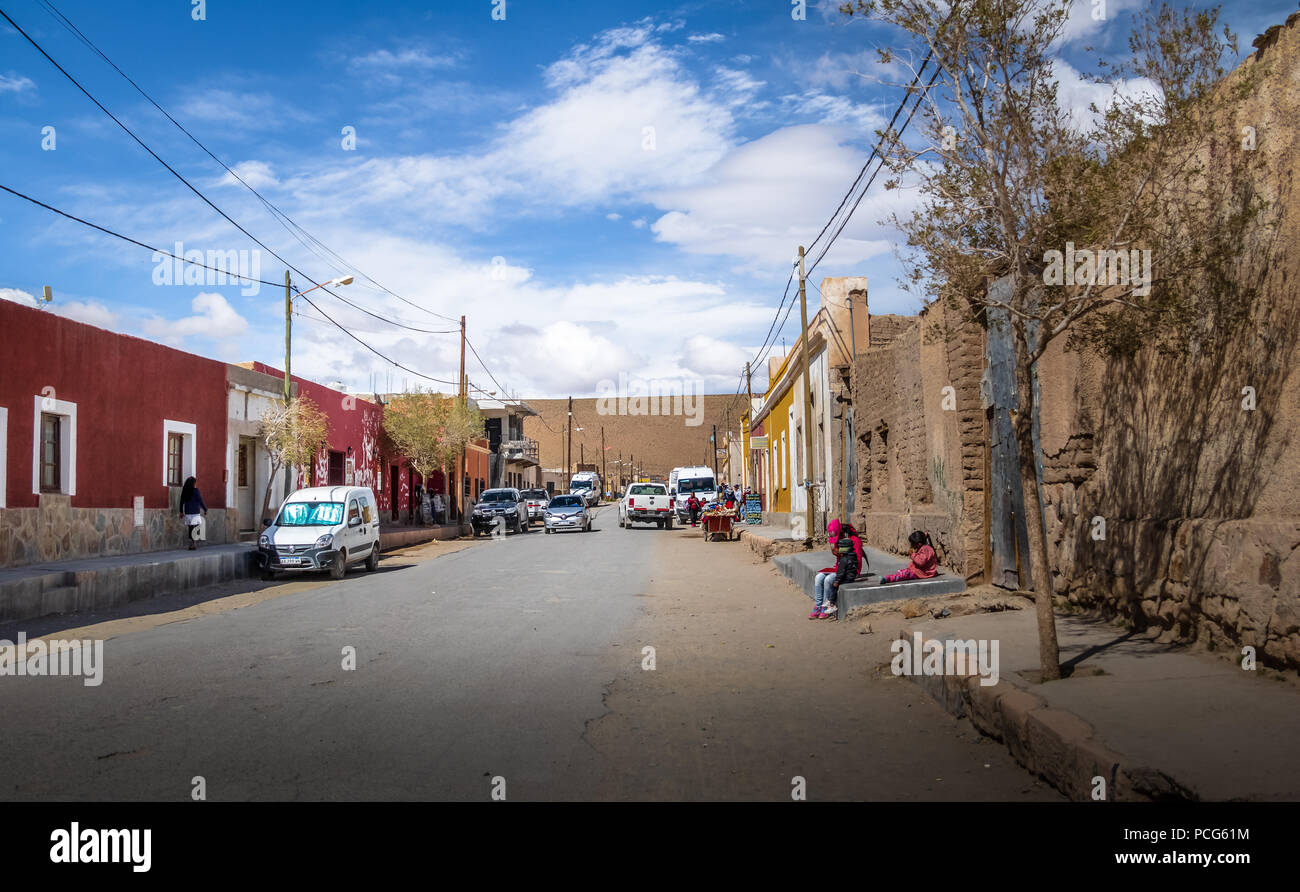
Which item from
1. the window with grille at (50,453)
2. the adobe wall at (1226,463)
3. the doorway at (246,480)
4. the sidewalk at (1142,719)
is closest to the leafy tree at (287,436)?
the doorway at (246,480)

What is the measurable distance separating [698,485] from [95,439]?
28.8m

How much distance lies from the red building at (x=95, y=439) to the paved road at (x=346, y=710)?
623 cm

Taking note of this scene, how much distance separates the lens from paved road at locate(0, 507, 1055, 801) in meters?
5.15

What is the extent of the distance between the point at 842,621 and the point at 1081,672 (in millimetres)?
5166

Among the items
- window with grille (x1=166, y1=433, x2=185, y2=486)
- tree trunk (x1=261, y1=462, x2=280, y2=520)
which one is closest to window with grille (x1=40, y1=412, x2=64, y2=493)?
window with grille (x1=166, y1=433, x2=185, y2=486)

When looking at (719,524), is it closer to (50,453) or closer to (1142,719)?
(50,453)

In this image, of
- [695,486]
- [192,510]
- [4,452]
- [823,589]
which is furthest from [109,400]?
[695,486]

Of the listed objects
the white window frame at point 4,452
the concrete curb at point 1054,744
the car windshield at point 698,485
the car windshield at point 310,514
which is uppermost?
the white window frame at point 4,452

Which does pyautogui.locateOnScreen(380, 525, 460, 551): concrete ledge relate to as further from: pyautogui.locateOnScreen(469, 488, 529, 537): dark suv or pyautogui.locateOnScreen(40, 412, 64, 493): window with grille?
pyautogui.locateOnScreen(40, 412, 64, 493): window with grille

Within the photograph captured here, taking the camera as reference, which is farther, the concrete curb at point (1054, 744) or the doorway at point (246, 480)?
the doorway at point (246, 480)

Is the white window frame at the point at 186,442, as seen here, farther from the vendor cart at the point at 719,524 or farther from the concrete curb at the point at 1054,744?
the concrete curb at the point at 1054,744

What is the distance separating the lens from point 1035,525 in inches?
269

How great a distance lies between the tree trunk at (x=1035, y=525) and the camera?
6688 millimetres
